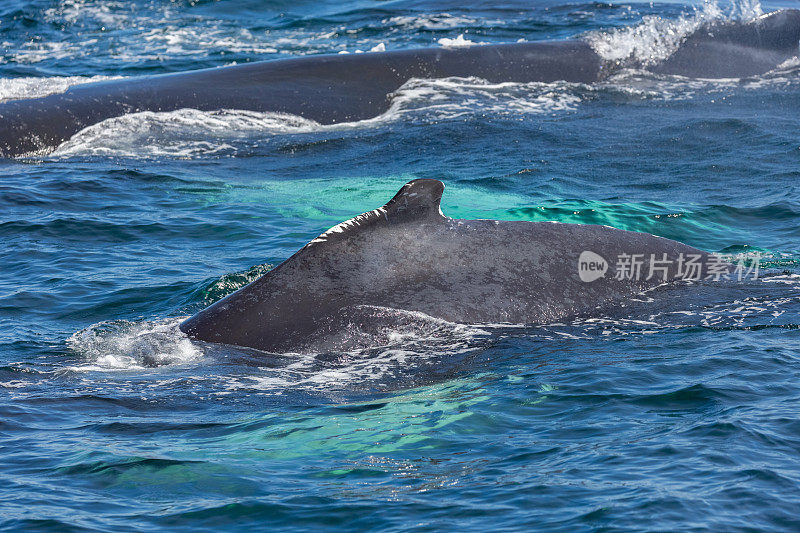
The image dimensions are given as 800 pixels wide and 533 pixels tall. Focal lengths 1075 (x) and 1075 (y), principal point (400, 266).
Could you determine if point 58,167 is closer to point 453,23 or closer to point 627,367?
point 627,367

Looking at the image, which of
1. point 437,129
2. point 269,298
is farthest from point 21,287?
point 437,129

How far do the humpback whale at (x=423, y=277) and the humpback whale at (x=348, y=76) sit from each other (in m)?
9.67

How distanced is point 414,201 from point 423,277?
51 cm

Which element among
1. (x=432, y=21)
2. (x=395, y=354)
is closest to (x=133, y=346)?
(x=395, y=354)

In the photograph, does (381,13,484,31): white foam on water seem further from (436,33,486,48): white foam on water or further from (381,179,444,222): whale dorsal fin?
(381,179,444,222): whale dorsal fin

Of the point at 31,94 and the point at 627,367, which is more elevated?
the point at 31,94

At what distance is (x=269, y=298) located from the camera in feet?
22.4

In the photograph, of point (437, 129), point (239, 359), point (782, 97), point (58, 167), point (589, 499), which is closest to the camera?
point (589, 499)

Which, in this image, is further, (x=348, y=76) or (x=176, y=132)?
(x=348, y=76)

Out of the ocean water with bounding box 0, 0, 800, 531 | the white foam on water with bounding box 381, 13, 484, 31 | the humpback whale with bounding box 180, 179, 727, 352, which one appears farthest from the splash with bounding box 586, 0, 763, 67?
the humpback whale with bounding box 180, 179, 727, 352

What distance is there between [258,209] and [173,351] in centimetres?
596

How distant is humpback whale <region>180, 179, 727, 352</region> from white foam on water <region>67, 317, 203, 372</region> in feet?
0.49

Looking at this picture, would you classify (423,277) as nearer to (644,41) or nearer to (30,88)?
(30,88)

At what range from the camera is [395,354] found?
22.6 ft
